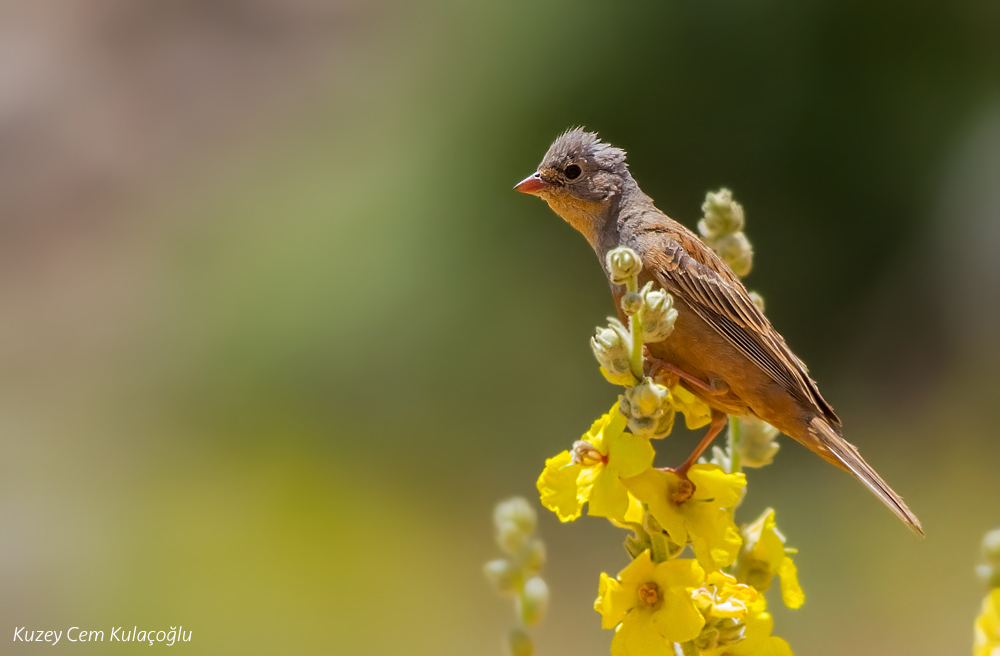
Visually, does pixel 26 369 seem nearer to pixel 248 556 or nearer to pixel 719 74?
pixel 248 556

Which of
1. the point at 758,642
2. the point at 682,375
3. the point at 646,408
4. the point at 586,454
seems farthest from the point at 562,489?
the point at 682,375

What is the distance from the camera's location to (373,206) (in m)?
4.72

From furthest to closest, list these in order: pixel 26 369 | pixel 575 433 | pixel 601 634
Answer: pixel 26 369, pixel 575 433, pixel 601 634

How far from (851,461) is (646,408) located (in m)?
0.71

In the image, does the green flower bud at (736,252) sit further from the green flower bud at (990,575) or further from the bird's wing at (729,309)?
the green flower bud at (990,575)

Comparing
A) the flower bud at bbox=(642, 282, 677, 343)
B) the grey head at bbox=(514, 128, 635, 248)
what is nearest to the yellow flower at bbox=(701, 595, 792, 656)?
the flower bud at bbox=(642, 282, 677, 343)

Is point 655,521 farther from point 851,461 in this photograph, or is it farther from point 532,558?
point 851,461

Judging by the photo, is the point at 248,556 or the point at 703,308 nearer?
the point at 703,308

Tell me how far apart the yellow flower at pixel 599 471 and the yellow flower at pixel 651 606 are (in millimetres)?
72

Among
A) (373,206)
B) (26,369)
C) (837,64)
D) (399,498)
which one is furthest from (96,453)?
(837,64)

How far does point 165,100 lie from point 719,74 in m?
3.88

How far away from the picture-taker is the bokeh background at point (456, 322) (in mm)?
4094

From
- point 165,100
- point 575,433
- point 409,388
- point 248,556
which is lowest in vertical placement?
point 248,556

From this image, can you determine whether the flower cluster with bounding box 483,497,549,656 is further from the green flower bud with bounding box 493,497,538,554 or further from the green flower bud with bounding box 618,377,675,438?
the green flower bud with bounding box 618,377,675,438
